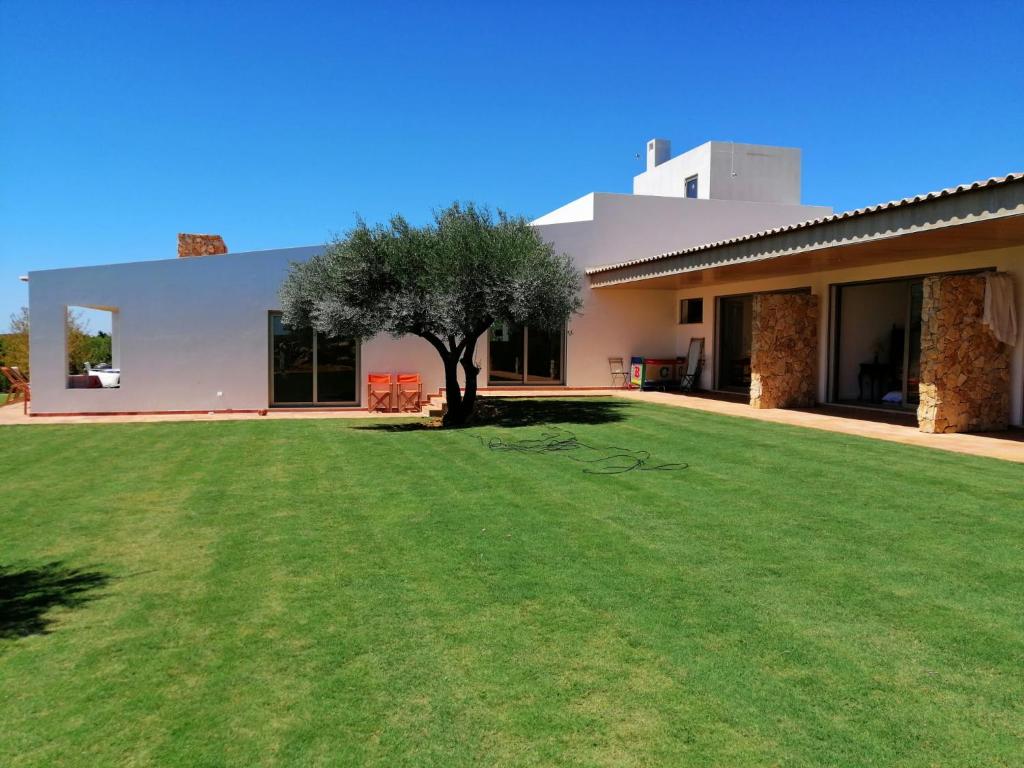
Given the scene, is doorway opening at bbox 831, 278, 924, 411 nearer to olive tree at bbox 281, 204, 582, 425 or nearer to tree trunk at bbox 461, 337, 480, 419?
olive tree at bbox 281, 204, 582, 425

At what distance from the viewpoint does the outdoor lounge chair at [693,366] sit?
59.8ft

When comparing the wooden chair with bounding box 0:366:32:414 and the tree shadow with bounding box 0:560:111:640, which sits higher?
the wooden chair with bounding box 0:366:32:414

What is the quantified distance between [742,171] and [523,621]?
76.4 ft

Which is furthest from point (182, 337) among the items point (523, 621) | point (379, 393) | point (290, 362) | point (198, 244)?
point (523, 621)

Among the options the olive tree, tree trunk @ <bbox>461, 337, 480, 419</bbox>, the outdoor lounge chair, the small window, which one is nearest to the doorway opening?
the outdoor lounge chair

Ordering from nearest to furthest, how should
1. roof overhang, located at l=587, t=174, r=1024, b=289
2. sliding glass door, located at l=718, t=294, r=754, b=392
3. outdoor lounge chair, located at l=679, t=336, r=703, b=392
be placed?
roof overhang, located at l=587, t=174, r=1024, b=289 → sliding glass door, located at l=718, t=294, r=754, b=392 → outdoor lounge chair, located at l=679, t=336, r=703, b=392

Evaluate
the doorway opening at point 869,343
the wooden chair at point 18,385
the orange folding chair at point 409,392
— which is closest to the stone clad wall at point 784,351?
the doorway opening at point 869,343

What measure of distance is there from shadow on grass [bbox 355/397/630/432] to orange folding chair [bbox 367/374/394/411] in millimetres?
2276

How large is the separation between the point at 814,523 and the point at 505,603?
9.38ft

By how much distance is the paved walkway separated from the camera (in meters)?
9.27

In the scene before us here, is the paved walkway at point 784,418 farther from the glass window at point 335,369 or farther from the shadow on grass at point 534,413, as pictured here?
the shadow on grass at point 534,413

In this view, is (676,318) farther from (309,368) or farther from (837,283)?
(309,368)

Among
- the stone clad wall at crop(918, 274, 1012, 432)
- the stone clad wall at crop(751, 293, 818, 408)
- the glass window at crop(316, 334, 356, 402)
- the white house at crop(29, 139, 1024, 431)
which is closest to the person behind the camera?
the stone clad wall at crop(918, 274, 1012, 432)

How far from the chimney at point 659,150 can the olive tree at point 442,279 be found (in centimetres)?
1631
